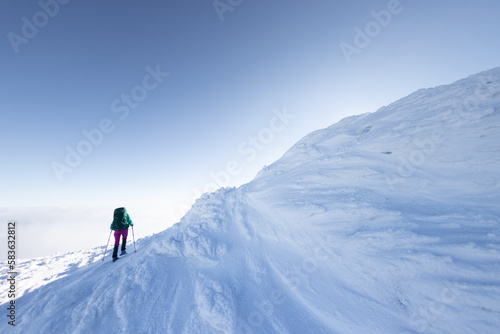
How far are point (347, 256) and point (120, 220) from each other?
31.7ft

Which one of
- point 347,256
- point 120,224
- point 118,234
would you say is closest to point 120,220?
point 120,224

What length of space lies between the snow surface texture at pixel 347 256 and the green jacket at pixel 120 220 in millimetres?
2137

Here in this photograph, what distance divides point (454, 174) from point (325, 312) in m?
6.36

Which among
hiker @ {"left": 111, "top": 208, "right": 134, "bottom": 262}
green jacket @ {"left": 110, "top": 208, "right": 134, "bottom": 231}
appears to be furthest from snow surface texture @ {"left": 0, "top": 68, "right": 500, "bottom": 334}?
green jacket @ {"left": 110, "top": 208, "right": 134, "bottom": 231}

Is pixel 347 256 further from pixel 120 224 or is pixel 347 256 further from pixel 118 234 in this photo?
pixel 118 234

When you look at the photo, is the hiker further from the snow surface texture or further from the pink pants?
the snow surface texture

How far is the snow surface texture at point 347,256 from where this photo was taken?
180 inches

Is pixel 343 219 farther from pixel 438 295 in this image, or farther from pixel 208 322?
pixel 208 322

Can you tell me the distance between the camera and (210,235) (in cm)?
804

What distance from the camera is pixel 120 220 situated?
9.38m

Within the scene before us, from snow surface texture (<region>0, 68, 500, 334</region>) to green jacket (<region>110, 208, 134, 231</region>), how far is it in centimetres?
214

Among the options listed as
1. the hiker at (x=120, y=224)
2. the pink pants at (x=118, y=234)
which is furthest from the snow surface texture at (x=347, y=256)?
the hiker at (x=120, y=224)

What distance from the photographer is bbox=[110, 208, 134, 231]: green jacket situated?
9252 mm

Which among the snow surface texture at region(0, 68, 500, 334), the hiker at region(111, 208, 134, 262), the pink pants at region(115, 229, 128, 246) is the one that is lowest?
the snow surface texture at region(0, 68, 500, 334)
